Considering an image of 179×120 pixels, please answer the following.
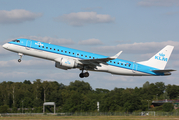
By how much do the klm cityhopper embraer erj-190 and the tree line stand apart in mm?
36871

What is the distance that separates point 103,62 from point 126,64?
4684mm

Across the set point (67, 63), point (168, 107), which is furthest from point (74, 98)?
point (67, 63)

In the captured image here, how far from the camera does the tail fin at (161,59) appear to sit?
54.7 meters

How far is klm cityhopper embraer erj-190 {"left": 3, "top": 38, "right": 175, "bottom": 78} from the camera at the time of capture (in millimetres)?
47250

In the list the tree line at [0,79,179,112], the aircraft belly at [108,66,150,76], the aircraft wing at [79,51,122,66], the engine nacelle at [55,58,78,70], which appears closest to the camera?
the aircraft wing at [79,51,122,66]

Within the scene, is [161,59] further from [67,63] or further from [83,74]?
[67,63]

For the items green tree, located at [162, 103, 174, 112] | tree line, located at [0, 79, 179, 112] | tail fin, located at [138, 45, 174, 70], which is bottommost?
green tree, located at [162, 103, 174, 112]

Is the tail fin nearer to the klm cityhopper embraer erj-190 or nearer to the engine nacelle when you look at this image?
the klm cityhopper embraer erj-190

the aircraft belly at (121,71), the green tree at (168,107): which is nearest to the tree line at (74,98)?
the green tree at (168,107)

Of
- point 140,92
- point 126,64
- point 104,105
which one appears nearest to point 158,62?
point 126,64

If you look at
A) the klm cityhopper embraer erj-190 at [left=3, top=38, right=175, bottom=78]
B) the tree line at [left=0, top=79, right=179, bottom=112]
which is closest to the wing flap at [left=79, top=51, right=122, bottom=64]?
the klm cityhopper embraer erj-190 at [left=3, top=38, right=175, bottom=78]

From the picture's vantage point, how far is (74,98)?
94.4 metres

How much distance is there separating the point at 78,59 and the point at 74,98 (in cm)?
4777

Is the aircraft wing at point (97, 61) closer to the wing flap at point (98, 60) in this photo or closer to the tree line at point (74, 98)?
the wing flap at point (98, 60)
